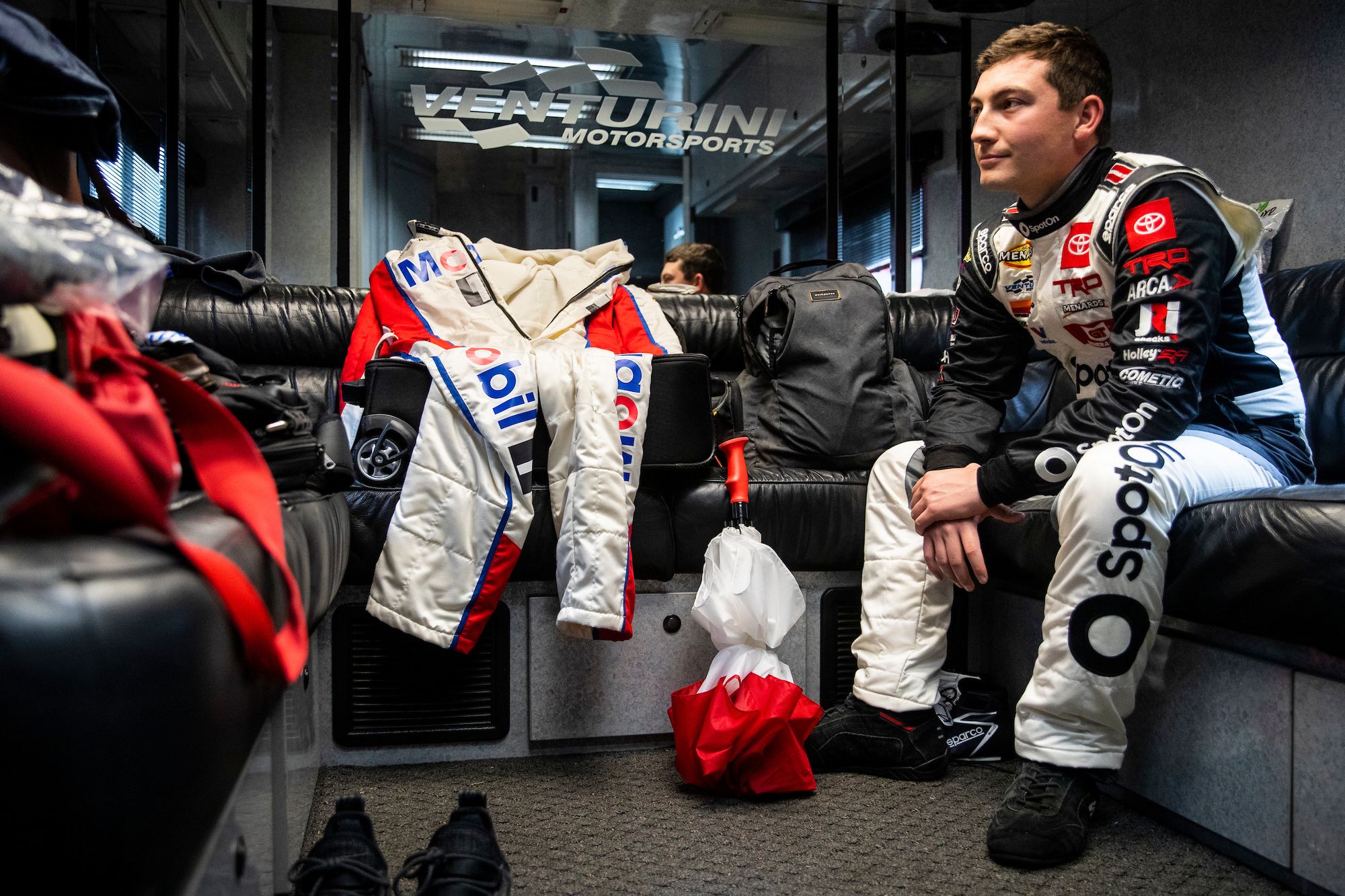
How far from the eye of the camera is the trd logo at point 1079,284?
1.47 meters

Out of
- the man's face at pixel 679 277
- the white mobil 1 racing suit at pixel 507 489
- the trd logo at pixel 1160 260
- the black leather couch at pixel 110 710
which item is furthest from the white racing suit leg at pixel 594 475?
the man's face at pixel 679 277

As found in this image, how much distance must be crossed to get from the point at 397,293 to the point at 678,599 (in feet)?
3.23

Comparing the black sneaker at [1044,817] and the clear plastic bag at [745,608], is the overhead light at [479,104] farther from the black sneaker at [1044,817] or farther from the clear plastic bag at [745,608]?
the black sneaker at [1044,817]

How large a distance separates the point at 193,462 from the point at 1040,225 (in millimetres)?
1371

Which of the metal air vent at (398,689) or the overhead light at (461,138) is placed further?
the overhead light at (461,138)

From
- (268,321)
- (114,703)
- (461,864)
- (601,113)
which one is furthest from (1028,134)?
(601,113)

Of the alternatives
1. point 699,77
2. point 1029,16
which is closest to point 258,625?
point 699,77

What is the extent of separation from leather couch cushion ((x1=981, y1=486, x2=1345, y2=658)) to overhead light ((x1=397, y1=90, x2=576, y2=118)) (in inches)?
165

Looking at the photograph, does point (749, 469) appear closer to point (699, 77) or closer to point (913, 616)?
point (913, 616)

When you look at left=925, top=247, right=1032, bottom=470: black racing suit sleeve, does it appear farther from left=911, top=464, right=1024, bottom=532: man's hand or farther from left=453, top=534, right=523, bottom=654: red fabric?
left=453, top=534, right=523, bottom=654: red fabric

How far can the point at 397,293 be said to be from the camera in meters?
2.15

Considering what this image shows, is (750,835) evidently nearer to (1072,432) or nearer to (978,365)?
(1072,432)

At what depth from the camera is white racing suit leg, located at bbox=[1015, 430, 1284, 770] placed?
121 centimetres

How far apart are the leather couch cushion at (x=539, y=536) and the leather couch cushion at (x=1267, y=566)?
830mm
